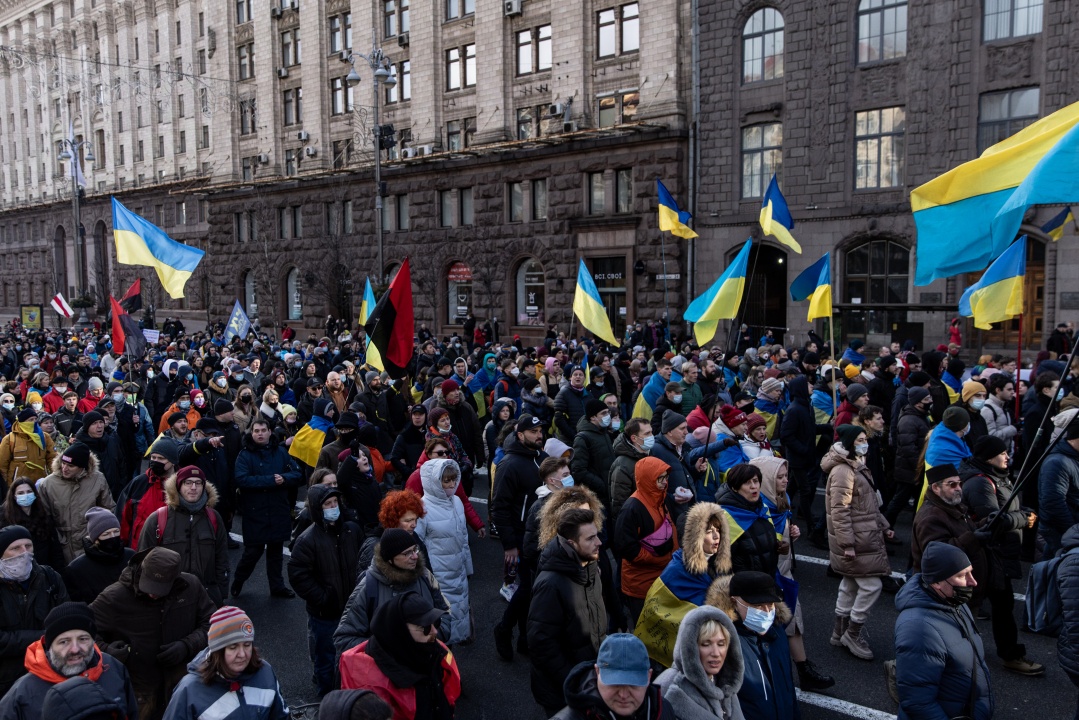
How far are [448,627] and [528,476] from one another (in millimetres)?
2585

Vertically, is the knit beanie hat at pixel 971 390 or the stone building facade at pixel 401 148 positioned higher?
the stone building facade at pixel 401 148

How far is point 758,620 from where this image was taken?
14.4 ft

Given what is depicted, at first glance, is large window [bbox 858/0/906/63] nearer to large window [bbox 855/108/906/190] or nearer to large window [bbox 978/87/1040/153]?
large window [bbox 855/108/906/190]

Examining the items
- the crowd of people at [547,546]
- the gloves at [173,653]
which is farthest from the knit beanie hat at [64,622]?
the gloves at [173,653]

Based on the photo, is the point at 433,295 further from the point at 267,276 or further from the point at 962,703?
the point at 962,703

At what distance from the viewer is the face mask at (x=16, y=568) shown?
5.01 m

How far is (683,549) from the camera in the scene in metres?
5.11

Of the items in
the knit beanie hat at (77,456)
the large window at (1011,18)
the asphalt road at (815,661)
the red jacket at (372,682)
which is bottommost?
the asphalt road at (815,661)

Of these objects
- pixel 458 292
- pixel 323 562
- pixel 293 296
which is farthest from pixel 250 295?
pixel 323 562

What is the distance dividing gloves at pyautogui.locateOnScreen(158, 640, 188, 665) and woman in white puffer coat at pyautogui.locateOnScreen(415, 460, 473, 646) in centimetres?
190

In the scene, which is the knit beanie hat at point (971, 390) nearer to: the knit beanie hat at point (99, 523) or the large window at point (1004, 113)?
the knit beanie hat at point (99, 523)

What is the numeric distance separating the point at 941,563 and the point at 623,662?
171 centimetres

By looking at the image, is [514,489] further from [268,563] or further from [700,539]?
[268,563]

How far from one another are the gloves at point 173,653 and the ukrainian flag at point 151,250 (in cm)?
1056
